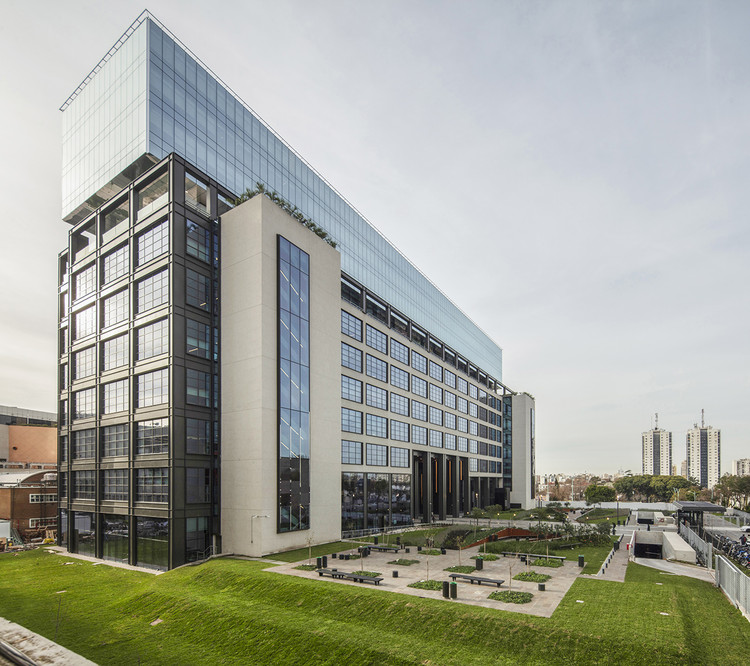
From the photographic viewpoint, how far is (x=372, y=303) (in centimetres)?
7300

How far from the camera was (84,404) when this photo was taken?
Result: 181ft

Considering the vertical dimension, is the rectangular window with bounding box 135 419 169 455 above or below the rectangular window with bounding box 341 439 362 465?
above

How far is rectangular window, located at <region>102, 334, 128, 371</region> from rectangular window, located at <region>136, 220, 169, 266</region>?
800 cm

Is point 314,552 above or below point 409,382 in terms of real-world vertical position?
below

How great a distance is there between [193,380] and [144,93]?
2634cm

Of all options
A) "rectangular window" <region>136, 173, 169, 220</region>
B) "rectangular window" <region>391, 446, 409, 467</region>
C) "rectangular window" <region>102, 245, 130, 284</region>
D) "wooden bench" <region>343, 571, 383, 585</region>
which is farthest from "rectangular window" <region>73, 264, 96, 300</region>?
"rectangular window" <region>391, 446, 409, 467</region>

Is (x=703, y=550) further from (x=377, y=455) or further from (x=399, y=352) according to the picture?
(x=399, y=352)

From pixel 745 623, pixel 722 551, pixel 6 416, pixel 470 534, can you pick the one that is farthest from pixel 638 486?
pixel 6 416

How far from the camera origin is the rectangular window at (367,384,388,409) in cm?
6781

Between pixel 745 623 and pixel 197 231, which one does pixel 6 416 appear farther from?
pixel 745 623

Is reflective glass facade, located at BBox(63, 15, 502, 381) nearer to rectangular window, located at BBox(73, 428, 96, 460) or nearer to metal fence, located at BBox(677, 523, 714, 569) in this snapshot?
rectangular window, located at BBox(73, 428, 96, 460)

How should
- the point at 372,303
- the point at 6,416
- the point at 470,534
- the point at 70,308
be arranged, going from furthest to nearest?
the point at 6,416, the point at 372,303, the point at 70,308, the point at 470,534

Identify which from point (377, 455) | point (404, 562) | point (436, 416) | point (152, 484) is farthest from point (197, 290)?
point (436, 416)

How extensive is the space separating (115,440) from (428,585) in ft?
110
